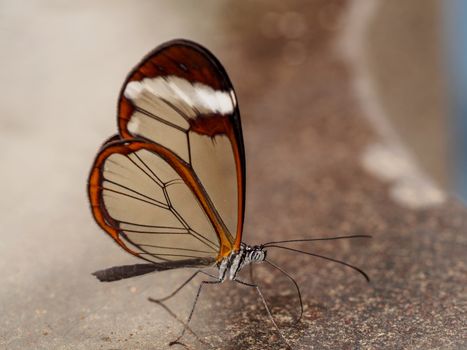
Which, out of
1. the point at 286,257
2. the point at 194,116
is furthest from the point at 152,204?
the point at 286,257

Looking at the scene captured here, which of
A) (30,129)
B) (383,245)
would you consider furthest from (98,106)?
(383,245)

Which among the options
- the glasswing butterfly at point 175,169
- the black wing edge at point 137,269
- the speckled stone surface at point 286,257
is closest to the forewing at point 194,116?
the glasswing butterfly at point 175,169

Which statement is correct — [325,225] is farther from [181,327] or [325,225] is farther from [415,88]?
[415,88]

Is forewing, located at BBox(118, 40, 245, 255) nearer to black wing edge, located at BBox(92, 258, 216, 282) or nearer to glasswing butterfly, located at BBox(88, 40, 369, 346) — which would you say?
glasswing butterfly, located at BBox(88, 40, 369, 346)

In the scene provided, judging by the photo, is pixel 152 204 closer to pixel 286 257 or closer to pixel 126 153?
pixel 126 153

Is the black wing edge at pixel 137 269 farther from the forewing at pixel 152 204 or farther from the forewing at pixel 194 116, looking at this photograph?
the forewing at pixel 194 116
